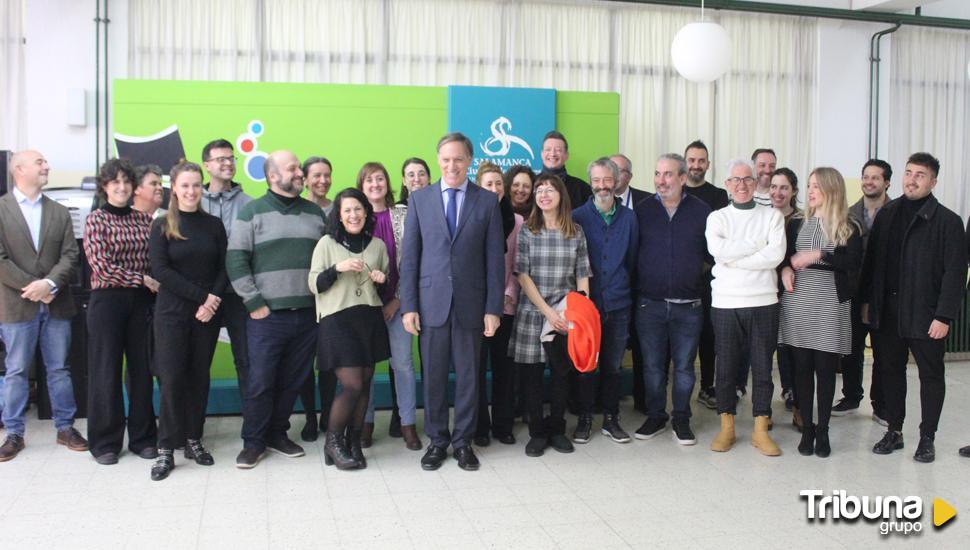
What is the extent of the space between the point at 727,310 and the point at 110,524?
304cm

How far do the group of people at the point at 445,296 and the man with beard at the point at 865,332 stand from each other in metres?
0.14

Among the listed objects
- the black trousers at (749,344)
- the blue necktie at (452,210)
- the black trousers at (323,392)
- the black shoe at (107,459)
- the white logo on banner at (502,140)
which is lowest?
the black shoe at (107,459)

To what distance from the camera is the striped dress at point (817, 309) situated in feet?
14.0

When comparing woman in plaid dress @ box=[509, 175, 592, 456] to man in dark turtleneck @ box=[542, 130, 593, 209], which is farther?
man in dark turtleneck @ box=[542, 130, 593, 209]

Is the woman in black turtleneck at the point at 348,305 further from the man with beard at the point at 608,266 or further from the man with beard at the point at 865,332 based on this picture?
the man with beard at the point at 865,332

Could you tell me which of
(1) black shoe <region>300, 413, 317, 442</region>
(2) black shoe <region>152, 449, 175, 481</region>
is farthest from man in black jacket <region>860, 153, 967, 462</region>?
(2) black shoe <region>152, 449, 175, 481</region>

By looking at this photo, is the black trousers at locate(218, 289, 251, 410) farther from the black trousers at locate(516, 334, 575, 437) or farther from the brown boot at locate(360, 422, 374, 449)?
the black trousers at locate(516, 334, 575, 437)

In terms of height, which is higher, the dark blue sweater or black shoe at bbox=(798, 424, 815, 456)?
the dark blue sweater

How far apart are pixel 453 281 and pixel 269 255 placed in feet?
2.89

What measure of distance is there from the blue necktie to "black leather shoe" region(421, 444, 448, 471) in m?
1.08

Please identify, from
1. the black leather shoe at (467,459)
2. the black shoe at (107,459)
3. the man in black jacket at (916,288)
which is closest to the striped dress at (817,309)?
the man in black jacket at (916,288)

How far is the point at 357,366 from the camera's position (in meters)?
4.01

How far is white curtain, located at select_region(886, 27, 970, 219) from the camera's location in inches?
367

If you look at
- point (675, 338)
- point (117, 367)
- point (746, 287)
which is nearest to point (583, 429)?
point (675, 338)
